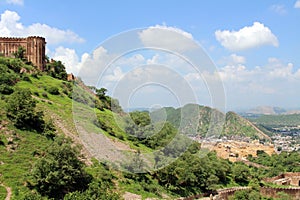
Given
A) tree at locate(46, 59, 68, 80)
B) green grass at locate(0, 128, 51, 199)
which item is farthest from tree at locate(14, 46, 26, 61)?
green grass at locate(0, 128, 51, 199)

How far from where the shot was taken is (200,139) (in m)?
42.3

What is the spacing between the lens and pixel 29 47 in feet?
182

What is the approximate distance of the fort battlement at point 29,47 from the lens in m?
54.9

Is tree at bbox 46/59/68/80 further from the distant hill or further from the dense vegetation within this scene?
the distant hill

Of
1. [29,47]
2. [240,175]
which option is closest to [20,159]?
[240,175]

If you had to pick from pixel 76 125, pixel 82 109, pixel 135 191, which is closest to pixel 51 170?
pixel 135 191

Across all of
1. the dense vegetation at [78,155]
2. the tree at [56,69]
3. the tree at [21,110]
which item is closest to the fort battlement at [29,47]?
the tree at [56,69]

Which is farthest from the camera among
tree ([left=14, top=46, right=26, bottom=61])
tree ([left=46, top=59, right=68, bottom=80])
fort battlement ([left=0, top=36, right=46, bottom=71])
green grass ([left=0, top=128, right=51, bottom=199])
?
tree ([left=46, top=59, right=68, bottom=80])

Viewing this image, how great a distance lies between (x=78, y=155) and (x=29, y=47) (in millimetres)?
34183

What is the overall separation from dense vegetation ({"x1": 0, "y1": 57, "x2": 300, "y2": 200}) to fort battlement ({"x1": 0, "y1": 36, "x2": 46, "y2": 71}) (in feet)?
23.0

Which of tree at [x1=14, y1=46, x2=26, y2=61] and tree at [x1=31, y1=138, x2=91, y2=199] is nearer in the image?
tree at [x1=31, y1=138, x2=91, y2=199]

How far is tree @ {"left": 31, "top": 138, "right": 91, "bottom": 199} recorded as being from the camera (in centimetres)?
2375

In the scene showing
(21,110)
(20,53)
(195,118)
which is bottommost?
(195,118)

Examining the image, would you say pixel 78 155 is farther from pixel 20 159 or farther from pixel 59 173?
pixel 20 159
